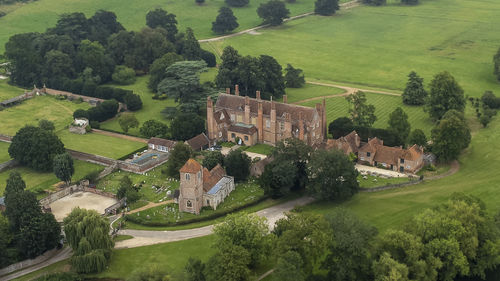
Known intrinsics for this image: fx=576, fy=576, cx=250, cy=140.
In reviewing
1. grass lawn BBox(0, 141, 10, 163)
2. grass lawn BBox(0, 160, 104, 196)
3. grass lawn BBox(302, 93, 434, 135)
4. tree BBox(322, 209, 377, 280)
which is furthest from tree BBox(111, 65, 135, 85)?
tree BBox(322, 209, 377, 280)

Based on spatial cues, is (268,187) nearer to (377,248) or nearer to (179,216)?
(179,216)

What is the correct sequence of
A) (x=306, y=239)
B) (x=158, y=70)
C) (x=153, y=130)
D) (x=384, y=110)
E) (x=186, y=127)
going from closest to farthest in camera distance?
(x=306, y=239) → (x=186, y=127) → (x=153, y=130) → (x=384, y=110) → (x=158, y=70)

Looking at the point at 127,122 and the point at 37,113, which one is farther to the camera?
the point at 37,113

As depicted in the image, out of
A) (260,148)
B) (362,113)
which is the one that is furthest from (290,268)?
(362,113)

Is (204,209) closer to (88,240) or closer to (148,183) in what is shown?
(148,183)

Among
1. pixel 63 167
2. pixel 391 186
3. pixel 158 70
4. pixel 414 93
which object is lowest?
pixel 391 186

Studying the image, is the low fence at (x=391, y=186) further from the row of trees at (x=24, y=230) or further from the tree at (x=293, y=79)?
the tree at (x=293, y=79)
